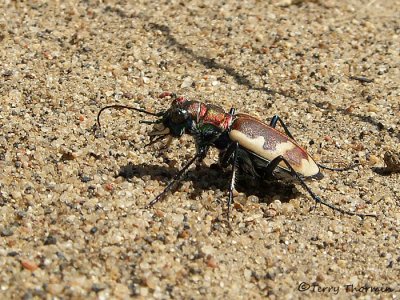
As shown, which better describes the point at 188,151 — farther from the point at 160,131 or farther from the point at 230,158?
the point at 230,158

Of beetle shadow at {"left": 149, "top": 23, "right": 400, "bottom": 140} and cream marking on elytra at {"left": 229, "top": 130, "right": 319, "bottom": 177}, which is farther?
beetle shadow at {"left": 149, "top": 23, "right": 400, "bottom": 140}

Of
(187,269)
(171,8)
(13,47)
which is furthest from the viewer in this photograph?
(171,8)

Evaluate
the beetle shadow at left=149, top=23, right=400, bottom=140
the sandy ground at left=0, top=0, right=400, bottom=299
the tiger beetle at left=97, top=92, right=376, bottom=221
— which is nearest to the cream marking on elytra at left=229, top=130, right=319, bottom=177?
the tiger beetle at left=97, top=92, right=376, bottom=221

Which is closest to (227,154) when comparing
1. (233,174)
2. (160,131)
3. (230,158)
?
(230,158)

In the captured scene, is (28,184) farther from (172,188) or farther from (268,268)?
(268,268)

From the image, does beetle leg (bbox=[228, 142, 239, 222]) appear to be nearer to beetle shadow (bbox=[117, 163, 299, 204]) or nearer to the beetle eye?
beetle shadow (bbox=[117, 163, 299, 204])

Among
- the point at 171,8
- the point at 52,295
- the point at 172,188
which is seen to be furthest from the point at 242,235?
the point at 171,8
